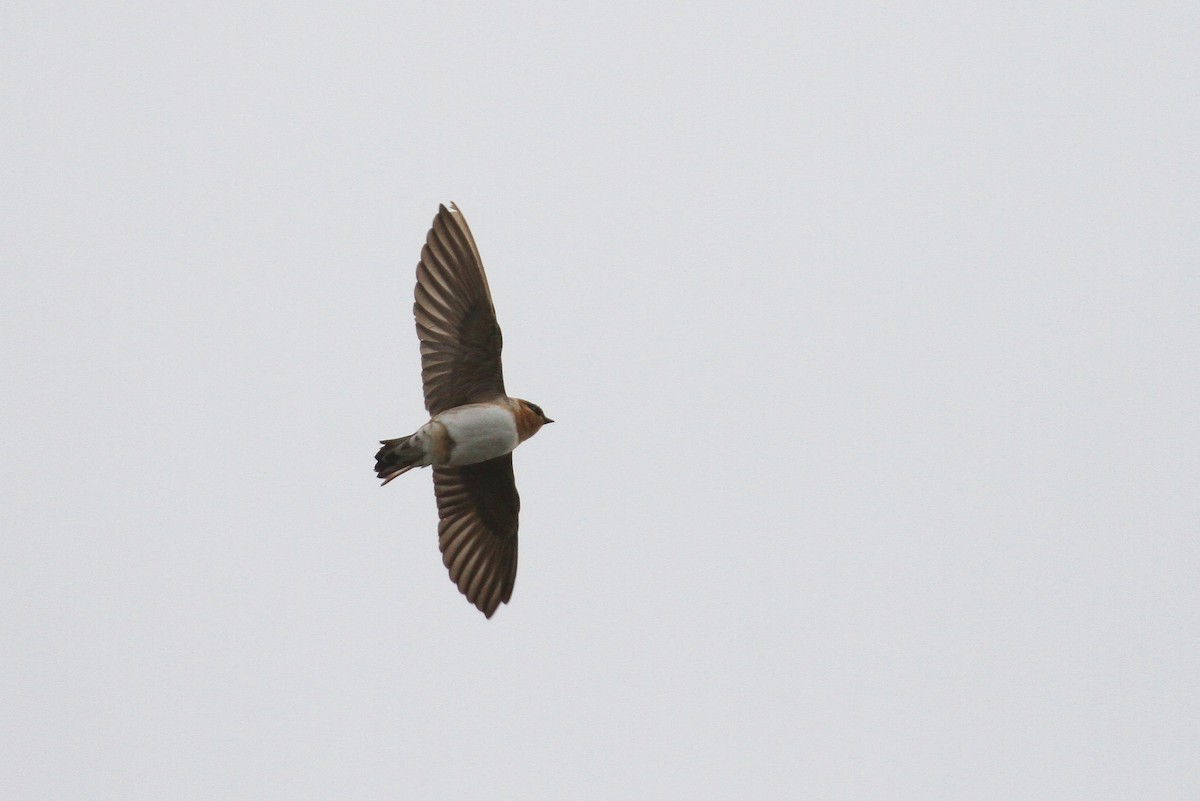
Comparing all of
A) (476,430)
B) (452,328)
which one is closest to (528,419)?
(476,430)

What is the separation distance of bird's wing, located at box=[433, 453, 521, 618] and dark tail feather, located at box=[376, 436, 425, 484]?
2.56ft

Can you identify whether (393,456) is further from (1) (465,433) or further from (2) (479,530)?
(2) (479,530)

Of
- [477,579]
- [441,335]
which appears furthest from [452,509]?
[441,335]

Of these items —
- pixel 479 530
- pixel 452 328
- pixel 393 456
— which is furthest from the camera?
pixel 479 530

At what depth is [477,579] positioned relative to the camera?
1084cm

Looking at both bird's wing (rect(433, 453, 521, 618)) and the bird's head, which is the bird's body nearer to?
the bird's head

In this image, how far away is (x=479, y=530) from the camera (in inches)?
428

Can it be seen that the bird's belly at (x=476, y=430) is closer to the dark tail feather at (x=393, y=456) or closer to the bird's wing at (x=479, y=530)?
the dark tail feather at (x=393, y=456)

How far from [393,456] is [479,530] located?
1158 mm

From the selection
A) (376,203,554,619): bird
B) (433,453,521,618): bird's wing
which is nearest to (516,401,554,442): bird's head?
(376,203,554,619): bird

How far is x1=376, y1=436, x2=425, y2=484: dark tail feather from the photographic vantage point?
32.5ft

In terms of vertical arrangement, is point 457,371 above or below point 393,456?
above

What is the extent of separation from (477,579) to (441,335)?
163cm

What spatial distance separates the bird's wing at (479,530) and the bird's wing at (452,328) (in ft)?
2.34
